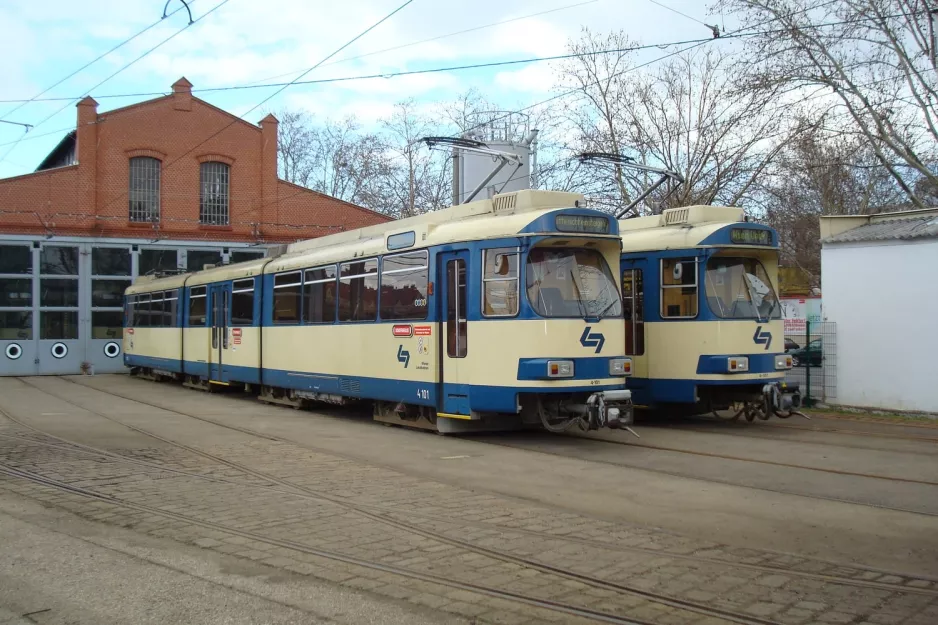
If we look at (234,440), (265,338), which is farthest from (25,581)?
(265,338)

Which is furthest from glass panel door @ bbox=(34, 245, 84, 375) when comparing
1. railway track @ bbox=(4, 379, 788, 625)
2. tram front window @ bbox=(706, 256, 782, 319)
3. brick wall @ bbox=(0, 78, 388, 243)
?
tram front window @ bbox=(706, 256, 782, 319)

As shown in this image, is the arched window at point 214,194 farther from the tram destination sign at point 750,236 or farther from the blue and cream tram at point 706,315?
the tram destination sign at point 750,236

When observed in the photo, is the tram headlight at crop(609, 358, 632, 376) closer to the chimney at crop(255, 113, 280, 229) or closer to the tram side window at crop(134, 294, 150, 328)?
the tram side window at crop(134, 294, 150, 328)

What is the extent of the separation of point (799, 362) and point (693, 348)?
572 centimetres

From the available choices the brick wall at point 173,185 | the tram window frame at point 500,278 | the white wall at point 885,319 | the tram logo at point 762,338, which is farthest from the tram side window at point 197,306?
the white wall at point 885,319

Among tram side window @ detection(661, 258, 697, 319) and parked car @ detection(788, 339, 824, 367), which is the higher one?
tram side window @ detection(661, 258, 697, 319)

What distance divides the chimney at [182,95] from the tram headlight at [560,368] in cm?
2641

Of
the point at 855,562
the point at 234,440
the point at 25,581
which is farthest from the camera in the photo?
the point at 234,440

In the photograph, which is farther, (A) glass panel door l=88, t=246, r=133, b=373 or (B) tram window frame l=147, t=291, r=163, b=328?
(A) glass panel door l=88, t=246, r=133, b=373

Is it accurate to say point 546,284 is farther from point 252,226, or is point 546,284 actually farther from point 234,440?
point 252,226

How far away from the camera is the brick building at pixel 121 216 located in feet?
103

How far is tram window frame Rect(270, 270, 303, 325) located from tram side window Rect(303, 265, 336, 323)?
259 mm

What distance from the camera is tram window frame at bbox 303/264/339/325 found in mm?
15758

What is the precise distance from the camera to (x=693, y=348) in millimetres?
13750
